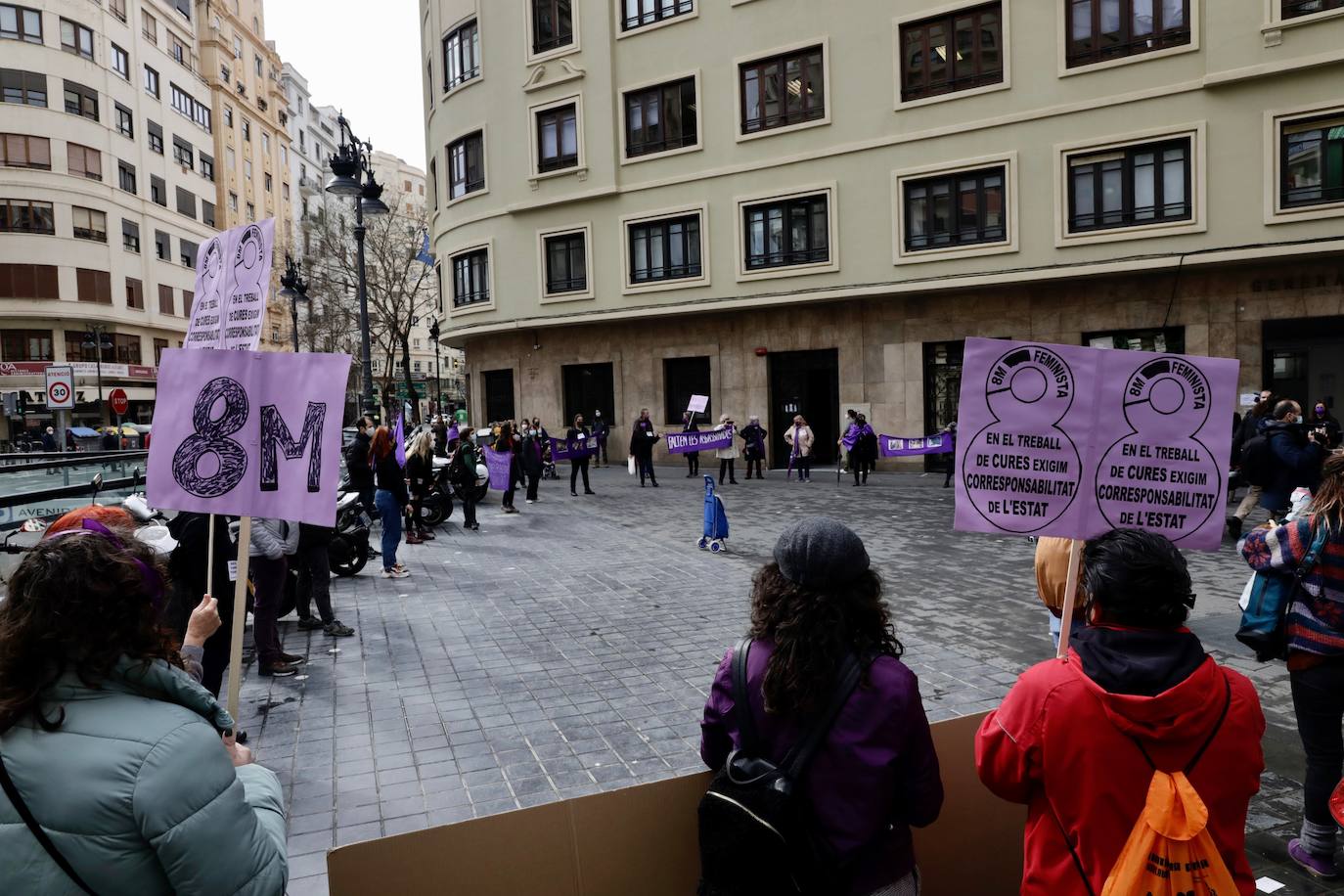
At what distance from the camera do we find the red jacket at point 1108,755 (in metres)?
1.92

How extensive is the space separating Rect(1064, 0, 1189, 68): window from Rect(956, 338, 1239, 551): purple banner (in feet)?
69.8

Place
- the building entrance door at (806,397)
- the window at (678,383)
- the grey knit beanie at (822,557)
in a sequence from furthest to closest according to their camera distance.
A: 1. the window at (678,383)
2. the building entrance door at (806,397)
3. the grey knit beanie at (822,557)

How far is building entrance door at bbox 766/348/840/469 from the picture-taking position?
25406 mm

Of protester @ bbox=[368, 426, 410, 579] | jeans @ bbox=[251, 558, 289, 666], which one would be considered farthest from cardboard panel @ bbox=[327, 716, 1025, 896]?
protester @ bbox=[368, 426, 410, 579]

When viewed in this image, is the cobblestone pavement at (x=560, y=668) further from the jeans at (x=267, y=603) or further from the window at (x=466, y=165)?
the window at (x=466, y=165)

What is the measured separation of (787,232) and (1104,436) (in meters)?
22.5

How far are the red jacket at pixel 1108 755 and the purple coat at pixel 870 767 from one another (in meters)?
0.20

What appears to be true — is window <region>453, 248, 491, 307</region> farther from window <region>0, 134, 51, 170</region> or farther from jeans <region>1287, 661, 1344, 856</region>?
window <region>0, 134, 51, 170</region>

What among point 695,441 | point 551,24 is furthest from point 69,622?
point 551,24

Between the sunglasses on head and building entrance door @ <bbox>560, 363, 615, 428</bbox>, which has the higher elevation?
building entrance door @ <bbox>560, 363, 615, 428</bbox>

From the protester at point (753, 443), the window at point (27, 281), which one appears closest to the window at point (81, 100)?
the window at point (27, 281)

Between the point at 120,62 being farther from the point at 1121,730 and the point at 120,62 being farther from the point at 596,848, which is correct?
the point at 1121,730

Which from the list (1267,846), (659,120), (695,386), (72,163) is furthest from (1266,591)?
(72,163)

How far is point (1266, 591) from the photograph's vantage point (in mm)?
3672
